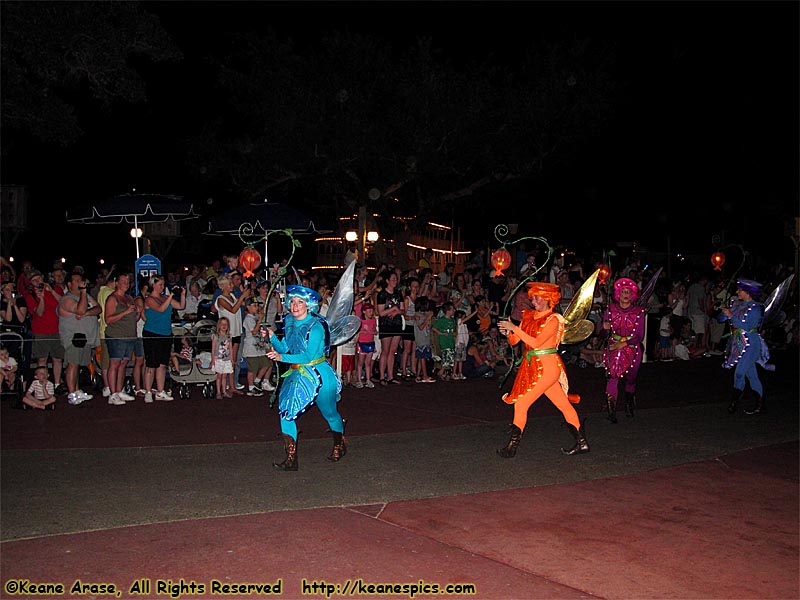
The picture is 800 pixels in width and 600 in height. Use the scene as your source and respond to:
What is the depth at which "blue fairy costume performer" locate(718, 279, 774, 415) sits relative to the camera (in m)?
10.9

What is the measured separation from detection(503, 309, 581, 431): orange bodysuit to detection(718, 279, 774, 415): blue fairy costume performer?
354cm

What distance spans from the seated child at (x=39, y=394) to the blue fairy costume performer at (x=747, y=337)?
815 cm

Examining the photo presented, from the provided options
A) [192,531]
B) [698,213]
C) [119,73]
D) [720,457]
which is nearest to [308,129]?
[119,73]

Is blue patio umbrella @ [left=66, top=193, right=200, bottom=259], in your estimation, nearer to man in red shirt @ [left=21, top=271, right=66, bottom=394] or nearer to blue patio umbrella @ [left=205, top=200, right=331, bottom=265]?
blue patio umbrella @ [left=205, top=200, right=331, bottom=265]

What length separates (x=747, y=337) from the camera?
10891mm

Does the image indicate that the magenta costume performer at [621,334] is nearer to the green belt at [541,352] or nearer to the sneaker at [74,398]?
the green belt at [541,352]

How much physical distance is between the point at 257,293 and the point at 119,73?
4.14 m

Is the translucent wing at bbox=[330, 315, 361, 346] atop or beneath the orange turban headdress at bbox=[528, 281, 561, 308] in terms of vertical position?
beneath

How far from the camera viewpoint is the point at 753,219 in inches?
1401

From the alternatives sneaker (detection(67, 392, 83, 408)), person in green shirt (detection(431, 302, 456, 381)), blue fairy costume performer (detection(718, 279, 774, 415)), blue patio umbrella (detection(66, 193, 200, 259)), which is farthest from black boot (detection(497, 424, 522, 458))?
blue patio umbrella (detection(66, 193, 200, 259))

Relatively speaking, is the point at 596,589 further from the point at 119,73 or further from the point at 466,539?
the point at 119,73

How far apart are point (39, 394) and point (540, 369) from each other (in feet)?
19.9

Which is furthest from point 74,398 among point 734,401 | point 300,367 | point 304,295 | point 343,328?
point 734,401

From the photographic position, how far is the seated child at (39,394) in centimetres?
1048
